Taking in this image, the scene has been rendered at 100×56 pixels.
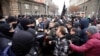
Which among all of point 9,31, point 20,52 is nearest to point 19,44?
point 20,52

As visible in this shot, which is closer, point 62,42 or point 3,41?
point 3,41

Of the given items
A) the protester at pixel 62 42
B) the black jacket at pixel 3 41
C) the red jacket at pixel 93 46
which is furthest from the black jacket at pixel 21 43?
the red jacket at pixel 93 46

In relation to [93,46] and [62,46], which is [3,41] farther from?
[93,46]

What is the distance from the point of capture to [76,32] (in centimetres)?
555

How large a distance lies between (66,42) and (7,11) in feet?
70.2

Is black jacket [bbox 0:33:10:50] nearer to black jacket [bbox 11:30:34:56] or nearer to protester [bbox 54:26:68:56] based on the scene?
black jacket [bbox 11:30:34:56]

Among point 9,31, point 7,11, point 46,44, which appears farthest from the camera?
point 7,11

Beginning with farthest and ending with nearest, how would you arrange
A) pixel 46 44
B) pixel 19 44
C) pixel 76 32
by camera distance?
pixel 46 44, pixel 76 32, pixel 19 44

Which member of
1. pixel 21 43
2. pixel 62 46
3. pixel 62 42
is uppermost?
pixel 21 43

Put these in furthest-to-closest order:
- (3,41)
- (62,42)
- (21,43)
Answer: (62,42) < (3,41) < (21,43)

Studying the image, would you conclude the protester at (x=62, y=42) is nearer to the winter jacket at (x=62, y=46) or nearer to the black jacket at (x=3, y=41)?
the winter jacket at (x=62, y=46)

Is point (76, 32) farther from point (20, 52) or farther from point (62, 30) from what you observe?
point (20, 52)

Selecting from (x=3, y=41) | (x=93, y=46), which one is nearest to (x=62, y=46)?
(x=93, y=46)

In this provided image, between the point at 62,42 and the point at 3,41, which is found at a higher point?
the point at 3,41
